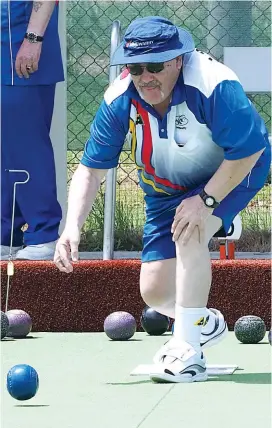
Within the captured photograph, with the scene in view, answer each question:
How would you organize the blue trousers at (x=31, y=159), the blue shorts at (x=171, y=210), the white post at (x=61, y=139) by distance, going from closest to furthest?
the blue shorts at (x=171, y=210)
the blue trousers at (x=31, y=159)
the white post at (x=61, y=139)

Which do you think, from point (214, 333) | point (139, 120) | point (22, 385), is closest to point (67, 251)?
point (139, 120)

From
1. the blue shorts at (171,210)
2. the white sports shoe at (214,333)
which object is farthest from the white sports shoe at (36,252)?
the white sports shoe at (214,333)

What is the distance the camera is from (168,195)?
571cm

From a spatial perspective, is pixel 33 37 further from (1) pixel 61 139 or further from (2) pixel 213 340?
(2) pixel 213 340

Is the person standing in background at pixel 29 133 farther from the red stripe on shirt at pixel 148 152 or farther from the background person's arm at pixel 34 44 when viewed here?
the red stripe on shirt at pixel 148 152

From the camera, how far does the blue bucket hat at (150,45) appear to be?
514cm

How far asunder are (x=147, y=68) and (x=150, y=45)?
97 millimetres

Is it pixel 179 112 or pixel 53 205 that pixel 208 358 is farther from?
pixel 53 205

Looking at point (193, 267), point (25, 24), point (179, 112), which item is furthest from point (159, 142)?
point (25, 24)

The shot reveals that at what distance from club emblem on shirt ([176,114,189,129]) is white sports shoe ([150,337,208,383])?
36.5 inches

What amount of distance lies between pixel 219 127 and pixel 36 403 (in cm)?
139

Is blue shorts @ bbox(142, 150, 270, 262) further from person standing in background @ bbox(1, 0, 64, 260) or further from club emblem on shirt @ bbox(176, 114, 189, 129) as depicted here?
person standing in background @ bbox(1, 0, 64, 260)

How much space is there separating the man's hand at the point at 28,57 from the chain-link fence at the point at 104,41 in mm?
1118

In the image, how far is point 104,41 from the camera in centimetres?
846
